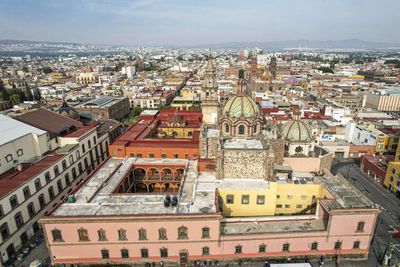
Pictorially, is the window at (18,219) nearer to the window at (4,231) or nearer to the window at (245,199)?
the window at (4,231)

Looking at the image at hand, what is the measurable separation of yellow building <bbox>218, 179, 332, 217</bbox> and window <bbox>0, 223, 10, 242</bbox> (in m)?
30.0

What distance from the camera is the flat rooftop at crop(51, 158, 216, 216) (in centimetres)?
3509

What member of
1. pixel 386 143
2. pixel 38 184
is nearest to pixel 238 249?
pixel 38 184

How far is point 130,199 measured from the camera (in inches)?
1503

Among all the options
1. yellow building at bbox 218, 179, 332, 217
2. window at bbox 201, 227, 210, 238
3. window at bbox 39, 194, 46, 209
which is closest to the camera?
window at bbox 201, 227, 210, 238

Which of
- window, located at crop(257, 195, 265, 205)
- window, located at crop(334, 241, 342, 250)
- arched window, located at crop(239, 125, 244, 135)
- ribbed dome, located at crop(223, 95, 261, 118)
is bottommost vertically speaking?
window, located at crop(334, 241, 342, 250)

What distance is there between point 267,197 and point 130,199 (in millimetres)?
20112

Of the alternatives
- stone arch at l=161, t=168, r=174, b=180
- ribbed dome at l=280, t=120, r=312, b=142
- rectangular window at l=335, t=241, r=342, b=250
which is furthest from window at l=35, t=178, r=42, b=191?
rectangular window at l=335, t=241, r=342, b=250

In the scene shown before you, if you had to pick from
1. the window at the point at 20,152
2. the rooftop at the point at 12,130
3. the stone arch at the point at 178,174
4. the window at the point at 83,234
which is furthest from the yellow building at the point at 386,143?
the window at the point at 20,152

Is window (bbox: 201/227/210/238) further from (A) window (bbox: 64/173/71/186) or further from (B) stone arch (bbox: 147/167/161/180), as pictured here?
(A) window (bbox: 64/173/71/186)

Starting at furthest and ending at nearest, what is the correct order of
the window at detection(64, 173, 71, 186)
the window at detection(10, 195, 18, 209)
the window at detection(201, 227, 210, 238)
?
the window at detection(64, 173, 71, 186)
the window at detection(10, 195, 18, 209)
the window at detection(201, 227, 210, 238)

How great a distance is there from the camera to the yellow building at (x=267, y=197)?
38625mm

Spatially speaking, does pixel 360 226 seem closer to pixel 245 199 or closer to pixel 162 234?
pixel 245 199

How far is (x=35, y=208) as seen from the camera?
138ft
